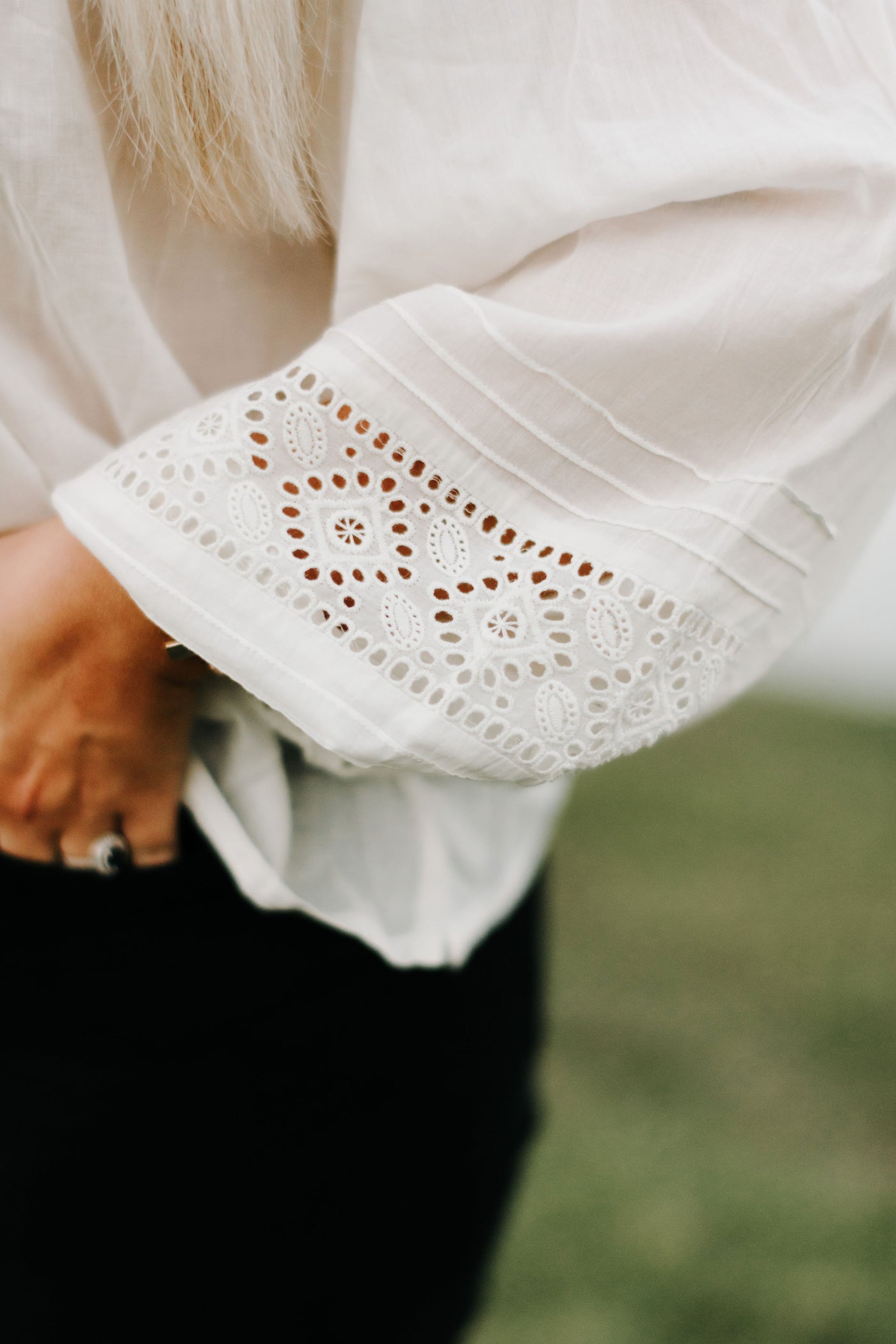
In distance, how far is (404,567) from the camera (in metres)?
0.58

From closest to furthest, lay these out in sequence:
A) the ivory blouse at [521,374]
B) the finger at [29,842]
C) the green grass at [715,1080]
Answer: the ivory blouse at [521,374] < the finger at [29,842] < the green grass at [715,1080]

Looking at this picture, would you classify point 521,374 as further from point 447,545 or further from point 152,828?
point 152,828

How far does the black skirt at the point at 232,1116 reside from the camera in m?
0.74

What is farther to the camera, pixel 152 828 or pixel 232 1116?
pixel 232 1116

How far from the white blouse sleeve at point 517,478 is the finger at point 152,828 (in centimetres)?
16

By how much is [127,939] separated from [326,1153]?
0.27 meters

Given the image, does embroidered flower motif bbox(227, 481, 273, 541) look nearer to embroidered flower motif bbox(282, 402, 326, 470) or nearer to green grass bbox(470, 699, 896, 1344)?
embroidered flower motif bbox(282, 402, 326, 470)

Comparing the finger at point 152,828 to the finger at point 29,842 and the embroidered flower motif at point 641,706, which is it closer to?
the finger at point 29,842

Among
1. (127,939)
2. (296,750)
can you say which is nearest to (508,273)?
(296,750)

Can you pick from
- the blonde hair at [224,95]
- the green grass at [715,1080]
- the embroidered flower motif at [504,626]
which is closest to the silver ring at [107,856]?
the embroidered flower motif at [504,626]

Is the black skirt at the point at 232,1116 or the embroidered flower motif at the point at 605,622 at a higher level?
the embroidered flower motif at the point at 605,622

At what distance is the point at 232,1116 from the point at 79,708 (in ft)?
1.18

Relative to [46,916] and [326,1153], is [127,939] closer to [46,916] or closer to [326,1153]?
[46,916]

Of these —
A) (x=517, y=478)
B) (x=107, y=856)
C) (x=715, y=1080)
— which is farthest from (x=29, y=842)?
(x=715, y=1080)
